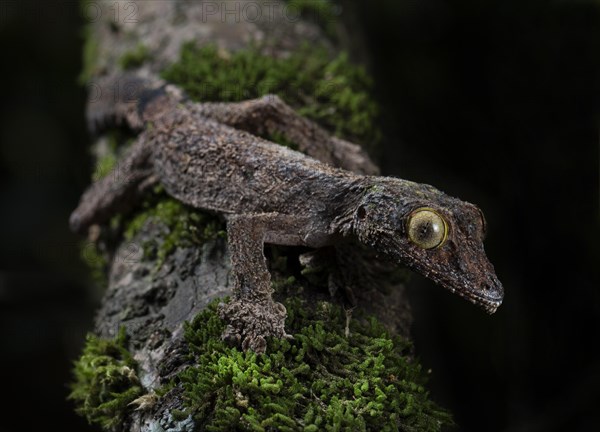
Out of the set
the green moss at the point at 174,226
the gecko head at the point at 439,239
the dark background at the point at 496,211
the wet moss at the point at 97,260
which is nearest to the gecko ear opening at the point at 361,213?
the gecko head at the point at 439,239

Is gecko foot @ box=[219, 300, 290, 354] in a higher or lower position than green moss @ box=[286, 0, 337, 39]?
lower

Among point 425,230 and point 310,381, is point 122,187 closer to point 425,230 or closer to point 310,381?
point 310,381

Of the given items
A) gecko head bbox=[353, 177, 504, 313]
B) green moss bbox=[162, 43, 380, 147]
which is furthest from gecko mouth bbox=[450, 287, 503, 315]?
green moss bbox=[162, 43, 380, 147]

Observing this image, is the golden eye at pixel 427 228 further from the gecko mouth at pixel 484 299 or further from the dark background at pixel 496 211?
the dark background at pixel 496 211

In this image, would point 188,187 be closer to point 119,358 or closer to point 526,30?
point 119,358

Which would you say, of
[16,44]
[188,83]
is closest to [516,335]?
[188,83]

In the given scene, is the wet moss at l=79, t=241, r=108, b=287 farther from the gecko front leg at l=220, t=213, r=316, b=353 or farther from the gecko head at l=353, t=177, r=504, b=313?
the gecko head at l=353, t=177, r=504, b=313

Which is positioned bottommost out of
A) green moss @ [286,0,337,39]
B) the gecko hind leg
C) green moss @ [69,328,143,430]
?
green moss @ [69,328,143,430]
